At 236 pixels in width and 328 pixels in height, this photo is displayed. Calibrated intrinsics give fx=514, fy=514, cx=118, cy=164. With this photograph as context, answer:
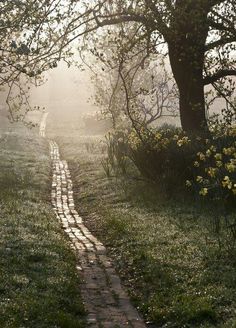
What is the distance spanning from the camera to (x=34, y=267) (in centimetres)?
942

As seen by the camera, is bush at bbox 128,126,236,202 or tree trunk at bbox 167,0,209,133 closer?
tree trunk at bbox 167,0,209,133

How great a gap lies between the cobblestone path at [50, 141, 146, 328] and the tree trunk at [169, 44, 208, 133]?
5789mm

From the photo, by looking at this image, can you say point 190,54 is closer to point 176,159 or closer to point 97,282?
point 176,159

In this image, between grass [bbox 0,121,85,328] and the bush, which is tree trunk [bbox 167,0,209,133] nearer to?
the bush

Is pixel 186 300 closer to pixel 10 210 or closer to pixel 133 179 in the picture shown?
pixel 10 210

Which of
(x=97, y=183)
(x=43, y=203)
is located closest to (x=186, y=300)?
(x=43, y=203)

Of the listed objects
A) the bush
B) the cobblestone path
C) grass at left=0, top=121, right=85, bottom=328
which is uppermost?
the bush

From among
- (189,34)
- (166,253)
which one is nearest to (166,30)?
(189,34)

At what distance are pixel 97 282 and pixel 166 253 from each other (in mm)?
1835

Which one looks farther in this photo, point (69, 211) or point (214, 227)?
point (69, 211)

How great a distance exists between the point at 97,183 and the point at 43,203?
12.7 ft

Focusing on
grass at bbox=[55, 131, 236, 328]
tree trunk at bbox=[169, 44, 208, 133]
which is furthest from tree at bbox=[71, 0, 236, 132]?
grass at bbox=[55, 131, 236, 328]

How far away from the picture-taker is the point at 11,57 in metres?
18.0

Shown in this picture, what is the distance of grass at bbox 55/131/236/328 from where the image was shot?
7.57 meters
